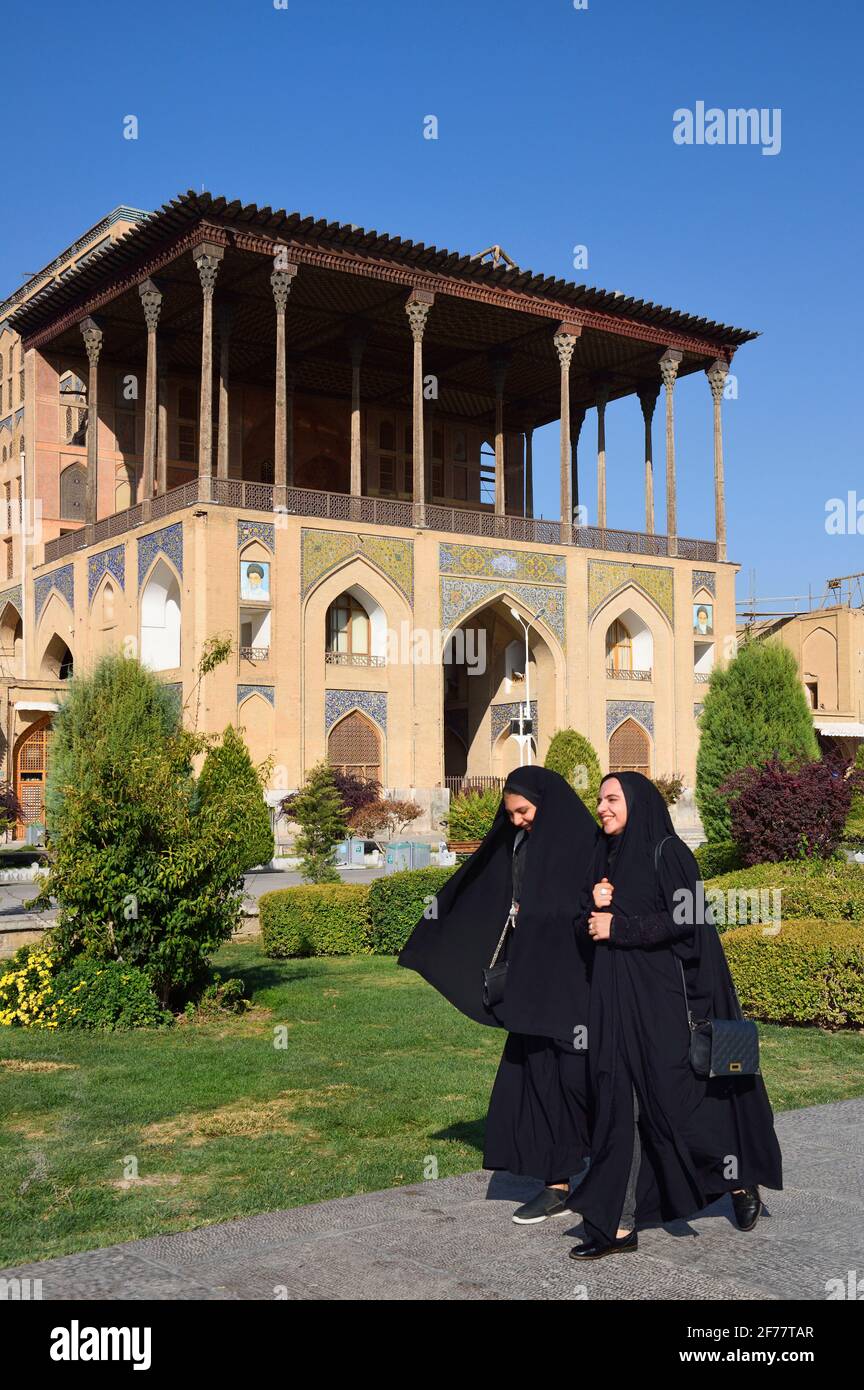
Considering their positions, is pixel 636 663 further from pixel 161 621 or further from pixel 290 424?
pixel 161 621

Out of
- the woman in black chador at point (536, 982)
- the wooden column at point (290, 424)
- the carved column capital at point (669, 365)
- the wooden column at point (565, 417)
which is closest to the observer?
the woman in black chador at point (536, 982)

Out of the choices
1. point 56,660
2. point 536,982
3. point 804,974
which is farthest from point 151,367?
point 536,982

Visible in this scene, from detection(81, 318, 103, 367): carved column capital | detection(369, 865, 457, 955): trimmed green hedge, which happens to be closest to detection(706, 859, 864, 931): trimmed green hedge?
detection(369, 865, 457, 955): trimmed green hedge

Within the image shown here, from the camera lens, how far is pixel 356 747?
32250 mm

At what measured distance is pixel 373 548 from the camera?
32.6 metres

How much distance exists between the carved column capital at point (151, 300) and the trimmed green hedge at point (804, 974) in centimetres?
2538

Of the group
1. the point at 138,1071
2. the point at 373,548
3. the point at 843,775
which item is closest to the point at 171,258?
the point at 373,548

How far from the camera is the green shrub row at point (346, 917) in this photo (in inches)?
518

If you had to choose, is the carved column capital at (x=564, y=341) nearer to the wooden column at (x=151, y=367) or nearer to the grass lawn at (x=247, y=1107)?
the wooden column at (x=151, y=367)

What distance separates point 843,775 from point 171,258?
2123 centimetres

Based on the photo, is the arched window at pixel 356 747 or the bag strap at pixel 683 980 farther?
the arched window at pixel 356 747

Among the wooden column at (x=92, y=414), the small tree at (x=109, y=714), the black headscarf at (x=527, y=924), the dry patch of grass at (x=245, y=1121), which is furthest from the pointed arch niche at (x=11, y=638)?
the black headscarf at (x=527, y=924)

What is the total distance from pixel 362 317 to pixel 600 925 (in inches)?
1244
